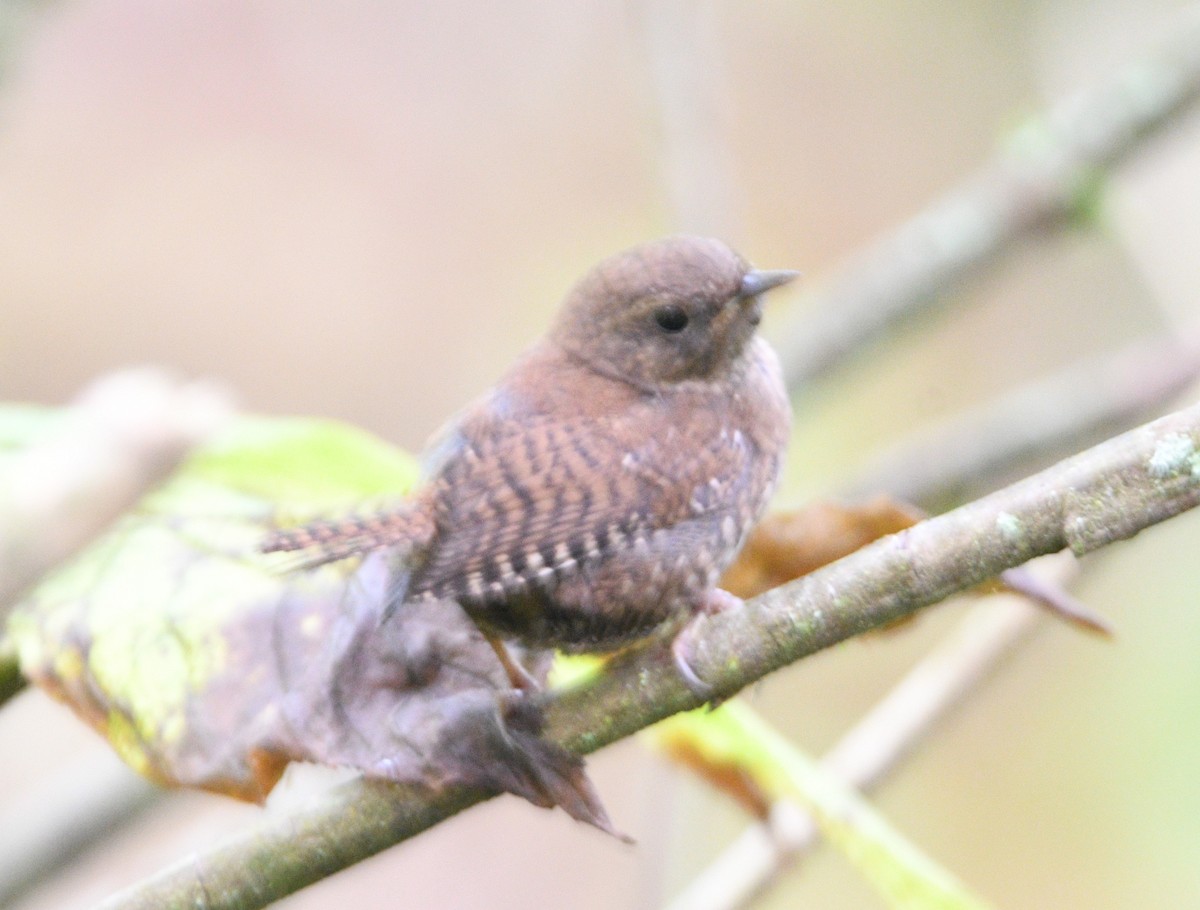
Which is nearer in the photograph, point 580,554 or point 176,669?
point 176,669

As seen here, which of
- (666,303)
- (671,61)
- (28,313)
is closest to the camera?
(666,303)

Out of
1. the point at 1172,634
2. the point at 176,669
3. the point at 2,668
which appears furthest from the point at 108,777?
the point at 1172,634

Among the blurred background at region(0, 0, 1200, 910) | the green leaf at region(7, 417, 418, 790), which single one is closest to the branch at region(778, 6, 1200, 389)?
the blurred background at region(0, 0, 1200, 910)

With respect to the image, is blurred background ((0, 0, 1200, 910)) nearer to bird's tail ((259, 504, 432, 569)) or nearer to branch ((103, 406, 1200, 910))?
bird's tail ((259, 504, 432, 569))

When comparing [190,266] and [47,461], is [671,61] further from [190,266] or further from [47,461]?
[190,266]

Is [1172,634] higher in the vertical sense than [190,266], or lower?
lower

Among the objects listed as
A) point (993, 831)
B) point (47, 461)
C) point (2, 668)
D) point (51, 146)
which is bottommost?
point (993, 831)
